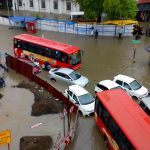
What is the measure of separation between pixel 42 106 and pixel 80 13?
26.1 meters

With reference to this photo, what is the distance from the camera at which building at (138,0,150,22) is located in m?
45.9

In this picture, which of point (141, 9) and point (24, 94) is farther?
point (141, 9)

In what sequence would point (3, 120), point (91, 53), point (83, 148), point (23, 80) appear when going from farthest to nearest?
point (91, 53) → point (23, 80) → point (3, 120) → point (83, 148)

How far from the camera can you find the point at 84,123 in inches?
823

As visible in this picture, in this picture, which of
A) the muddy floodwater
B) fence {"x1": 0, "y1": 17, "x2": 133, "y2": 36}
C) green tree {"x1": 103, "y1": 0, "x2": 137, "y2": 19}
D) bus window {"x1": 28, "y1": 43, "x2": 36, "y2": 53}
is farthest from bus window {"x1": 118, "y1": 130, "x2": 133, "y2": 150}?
fence {"x1": 0, "y1": 17, "x2": 133, "y2": 36}

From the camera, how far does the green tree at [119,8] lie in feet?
121

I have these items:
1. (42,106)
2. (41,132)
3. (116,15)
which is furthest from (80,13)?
(41,132)

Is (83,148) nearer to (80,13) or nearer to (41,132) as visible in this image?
(41,132)

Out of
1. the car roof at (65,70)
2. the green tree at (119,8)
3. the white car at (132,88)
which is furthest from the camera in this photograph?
the green tree at (119,8)

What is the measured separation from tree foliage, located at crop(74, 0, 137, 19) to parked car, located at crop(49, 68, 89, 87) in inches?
558

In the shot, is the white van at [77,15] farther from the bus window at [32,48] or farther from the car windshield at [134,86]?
the car windshield at [134,86]

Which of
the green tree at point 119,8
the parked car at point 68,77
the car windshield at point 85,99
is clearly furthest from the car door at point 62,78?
the green tree at point 119,8

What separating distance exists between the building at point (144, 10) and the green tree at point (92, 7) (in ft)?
31.2

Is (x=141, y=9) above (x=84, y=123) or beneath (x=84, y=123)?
above
